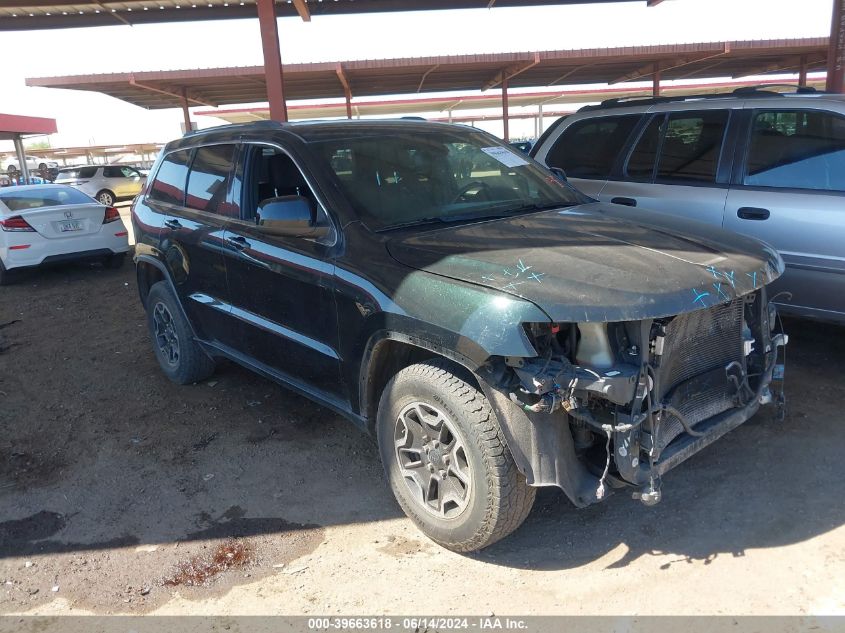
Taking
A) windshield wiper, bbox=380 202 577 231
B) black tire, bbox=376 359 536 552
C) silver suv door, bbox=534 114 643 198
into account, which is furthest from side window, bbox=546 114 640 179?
black tire, bbox=376 359 536 552

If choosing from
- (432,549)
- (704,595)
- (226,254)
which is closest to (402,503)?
(432,549)

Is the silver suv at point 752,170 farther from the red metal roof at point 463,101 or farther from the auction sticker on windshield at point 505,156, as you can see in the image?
the red metal roof at point 463,101

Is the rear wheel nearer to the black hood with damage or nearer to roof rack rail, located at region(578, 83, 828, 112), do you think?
roof rack rail, located at region(578, 83, 828, 112)

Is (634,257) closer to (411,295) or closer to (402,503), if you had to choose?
(411,295)

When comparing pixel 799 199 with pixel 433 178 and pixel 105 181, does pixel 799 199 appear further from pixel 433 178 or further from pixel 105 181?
pixel 105 181

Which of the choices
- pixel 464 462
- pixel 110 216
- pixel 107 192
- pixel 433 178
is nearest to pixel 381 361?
pixel 464 462

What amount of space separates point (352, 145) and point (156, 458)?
90.6 inches

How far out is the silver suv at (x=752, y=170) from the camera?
440cm

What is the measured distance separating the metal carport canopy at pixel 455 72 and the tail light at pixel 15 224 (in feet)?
29.7

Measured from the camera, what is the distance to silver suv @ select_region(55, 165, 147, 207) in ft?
75.1

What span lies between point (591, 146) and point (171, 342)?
3.98 m

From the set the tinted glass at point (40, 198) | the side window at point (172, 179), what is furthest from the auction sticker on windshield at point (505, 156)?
the tinted glass at point (40, 198)

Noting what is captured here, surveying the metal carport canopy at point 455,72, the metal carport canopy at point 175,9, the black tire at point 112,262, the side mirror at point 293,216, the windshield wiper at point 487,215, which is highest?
the metal carport canopy at point 175,9

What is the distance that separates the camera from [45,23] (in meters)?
11.6
